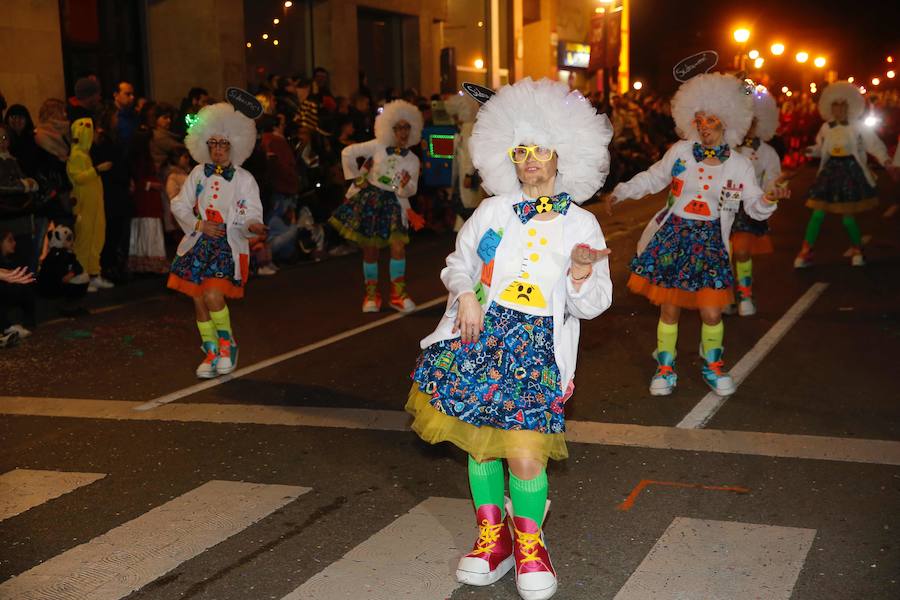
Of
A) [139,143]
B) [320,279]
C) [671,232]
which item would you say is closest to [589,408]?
[671,232]

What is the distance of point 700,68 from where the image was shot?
29.2ft

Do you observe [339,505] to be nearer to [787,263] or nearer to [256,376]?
[256,376]

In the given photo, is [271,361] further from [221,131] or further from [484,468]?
[484,468]

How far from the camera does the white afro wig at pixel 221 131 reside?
27.0 feet

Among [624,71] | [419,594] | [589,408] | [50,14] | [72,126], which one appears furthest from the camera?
[624,71]

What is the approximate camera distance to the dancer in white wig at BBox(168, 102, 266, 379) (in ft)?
26.8

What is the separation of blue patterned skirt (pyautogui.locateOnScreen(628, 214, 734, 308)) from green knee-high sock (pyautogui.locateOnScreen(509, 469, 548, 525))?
329 cm

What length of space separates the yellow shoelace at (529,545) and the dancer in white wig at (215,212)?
4.28 metres

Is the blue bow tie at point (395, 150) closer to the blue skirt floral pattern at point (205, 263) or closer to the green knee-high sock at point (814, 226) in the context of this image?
the blue skirt floral pattern at point (205, 263)

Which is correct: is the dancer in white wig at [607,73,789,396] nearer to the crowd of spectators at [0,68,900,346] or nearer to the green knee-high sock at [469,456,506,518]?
the crowd of spectators at [0,68,900,346]

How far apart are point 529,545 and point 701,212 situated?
3681mm

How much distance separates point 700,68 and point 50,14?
38.9ft

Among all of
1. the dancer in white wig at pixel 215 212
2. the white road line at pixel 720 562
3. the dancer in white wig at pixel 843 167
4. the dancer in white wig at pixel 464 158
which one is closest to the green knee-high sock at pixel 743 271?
the dancer in white wig at pixel 843 167

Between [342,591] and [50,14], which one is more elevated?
[50,14]
